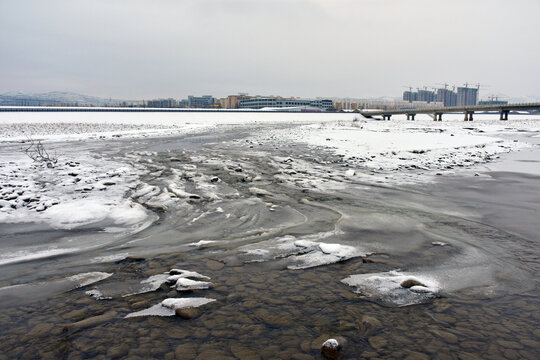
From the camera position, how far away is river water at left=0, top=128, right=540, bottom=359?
325 centimetres

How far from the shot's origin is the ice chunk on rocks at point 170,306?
373cm

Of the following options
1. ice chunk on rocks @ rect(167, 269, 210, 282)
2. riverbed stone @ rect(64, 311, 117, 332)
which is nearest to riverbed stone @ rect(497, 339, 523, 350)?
ice chunk on rocks @ rect(167, 269, 210, 282)

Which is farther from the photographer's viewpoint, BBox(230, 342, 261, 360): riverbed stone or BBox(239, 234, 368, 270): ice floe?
BBox(239, 234, 368, 270): ice floe

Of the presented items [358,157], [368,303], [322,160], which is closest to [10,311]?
[368,303]

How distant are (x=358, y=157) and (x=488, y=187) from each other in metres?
6.98

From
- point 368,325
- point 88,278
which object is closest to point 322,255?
point 368,325

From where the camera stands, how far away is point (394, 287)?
432 cm

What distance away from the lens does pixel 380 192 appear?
32.9ft

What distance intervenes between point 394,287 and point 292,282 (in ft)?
4.22

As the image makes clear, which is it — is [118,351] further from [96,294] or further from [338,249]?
[338,249]

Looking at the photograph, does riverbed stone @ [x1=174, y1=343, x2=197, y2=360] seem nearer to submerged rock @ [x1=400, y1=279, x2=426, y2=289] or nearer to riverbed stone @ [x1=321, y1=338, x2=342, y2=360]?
riverbed stone @ [x1=321, y1=338, x2=342, y2=360]

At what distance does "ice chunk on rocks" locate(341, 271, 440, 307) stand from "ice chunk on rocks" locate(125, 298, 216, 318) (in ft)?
6.19

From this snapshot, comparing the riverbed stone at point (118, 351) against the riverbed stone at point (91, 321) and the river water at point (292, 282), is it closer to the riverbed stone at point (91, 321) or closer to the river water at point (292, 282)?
the river water at point (292, 282)

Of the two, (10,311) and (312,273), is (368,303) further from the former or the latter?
(10,311)
